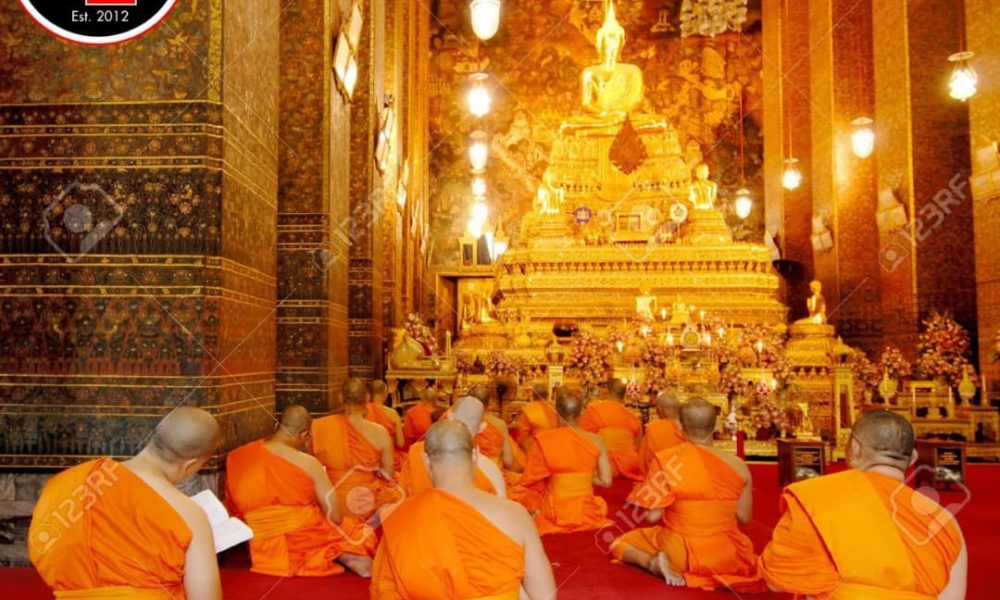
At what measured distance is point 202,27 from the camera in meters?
4.59

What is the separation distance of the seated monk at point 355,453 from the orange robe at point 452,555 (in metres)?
2.86

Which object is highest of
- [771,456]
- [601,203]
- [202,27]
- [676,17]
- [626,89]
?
[676,17]

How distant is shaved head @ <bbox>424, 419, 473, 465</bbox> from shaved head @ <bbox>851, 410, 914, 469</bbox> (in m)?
1.38

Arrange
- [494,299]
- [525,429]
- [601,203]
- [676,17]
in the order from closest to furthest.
Result: [525,429] → [494,299] → [601,203] → [676,17]

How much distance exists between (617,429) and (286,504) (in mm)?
3776

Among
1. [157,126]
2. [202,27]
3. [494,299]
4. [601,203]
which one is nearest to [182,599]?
[157,126]

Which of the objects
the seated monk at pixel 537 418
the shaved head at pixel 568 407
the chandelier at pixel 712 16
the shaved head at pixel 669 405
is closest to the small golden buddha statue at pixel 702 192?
the chandelier at pixel 712 16

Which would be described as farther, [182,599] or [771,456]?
[771,456]

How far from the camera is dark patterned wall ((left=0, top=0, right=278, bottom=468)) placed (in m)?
4.46

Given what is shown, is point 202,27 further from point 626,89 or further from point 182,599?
point 626,89

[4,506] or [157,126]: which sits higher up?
[157,126]

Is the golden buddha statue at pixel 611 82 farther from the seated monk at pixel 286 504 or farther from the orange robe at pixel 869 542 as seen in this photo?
the orange robe at pixel 869 542

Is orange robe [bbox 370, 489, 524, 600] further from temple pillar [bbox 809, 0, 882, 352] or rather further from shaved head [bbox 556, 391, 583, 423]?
temple pillar [bbox 809, 0, 882, 352]

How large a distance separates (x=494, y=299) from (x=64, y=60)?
483 inches
